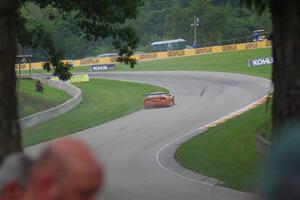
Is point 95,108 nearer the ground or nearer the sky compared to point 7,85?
nearer the ground

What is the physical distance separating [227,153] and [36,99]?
2875cm

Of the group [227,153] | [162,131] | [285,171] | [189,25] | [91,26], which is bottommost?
[162,131]

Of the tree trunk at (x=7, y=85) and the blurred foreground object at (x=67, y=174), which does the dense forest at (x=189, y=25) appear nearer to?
the tree trunk at (x=7, y=85)

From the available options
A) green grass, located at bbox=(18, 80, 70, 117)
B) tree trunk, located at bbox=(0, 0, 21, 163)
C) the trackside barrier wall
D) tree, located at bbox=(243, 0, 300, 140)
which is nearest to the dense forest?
the trackside barrier wall

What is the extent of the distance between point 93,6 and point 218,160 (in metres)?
8.11

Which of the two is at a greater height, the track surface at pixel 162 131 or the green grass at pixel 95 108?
the track surface at pixel 162 131

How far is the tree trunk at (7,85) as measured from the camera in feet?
12.8

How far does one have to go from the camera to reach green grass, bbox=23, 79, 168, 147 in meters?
36.7

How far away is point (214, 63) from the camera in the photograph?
7331 cm

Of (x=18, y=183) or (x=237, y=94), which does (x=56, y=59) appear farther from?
(x=237, y=94)

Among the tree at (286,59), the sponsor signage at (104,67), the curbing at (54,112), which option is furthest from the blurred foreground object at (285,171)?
the sponsor signage at (104,67)

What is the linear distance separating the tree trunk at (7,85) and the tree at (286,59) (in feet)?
10.3

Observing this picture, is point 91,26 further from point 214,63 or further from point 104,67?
point 104,67

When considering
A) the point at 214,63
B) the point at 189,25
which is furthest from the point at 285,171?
the point at 189,25
